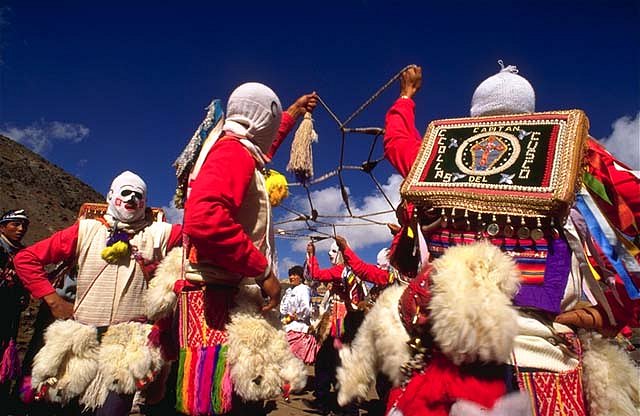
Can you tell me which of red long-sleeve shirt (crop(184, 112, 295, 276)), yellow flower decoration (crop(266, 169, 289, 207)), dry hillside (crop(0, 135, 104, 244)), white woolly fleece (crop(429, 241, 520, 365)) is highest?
dry hillside (crop(0, 135, 104, 244))

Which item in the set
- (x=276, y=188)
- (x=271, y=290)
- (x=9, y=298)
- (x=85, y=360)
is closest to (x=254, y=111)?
(x=276, y=188)

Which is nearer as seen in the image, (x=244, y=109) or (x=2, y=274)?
(x=244, y=109)

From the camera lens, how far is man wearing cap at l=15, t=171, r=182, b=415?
3.25 meters

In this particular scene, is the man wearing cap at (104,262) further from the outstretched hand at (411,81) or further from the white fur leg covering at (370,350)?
the outstretched hand at (411,81)

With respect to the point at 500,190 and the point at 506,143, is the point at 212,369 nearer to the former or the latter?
the point at 500,190

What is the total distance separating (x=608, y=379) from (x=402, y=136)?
1.37 metres

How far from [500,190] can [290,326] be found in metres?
6.63

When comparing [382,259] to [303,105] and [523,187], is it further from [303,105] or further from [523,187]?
[523,187]

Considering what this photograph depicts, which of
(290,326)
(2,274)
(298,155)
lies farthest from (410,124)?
(290,326)

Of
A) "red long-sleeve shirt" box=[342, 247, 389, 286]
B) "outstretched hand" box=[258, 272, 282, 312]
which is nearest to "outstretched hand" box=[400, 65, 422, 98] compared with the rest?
"outstretched hand" box=[258, 272, 282, 312]

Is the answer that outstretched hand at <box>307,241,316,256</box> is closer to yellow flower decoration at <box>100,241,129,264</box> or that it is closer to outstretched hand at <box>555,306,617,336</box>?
yellow flower decoration at <box>100,241,129,264</box>

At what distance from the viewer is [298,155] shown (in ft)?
11.6

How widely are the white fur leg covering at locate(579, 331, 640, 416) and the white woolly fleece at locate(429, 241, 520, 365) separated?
713 mm

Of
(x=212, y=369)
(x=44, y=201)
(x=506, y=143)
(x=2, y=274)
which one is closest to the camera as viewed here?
(x=506, y=143)
